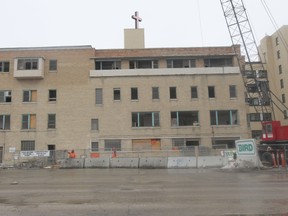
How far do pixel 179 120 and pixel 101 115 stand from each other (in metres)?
9.81

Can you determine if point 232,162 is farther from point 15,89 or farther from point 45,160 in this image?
point 15,89

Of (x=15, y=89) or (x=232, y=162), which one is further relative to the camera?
(x=15, y=89)

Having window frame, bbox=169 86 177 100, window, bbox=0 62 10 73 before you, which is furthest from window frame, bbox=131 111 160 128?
window, bbox=0 62 10 73

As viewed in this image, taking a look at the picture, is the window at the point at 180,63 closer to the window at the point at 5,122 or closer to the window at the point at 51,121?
the window at the point at 51,121

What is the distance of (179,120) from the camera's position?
4709cm

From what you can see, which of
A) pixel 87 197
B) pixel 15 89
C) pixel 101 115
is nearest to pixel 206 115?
pixel 101 115

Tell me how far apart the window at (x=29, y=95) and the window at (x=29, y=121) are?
6.75 ft

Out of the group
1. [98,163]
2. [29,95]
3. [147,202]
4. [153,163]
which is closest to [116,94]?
[29,95]

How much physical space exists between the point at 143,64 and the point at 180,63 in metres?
4.90

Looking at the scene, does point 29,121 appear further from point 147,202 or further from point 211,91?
point 147,202

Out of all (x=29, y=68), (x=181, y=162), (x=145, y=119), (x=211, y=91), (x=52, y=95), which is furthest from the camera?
(x=211, y=91)

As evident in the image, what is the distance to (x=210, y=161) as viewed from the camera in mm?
30312

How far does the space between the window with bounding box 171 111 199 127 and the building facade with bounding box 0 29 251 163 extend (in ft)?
0.41

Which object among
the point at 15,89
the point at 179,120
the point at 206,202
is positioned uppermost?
the point at 15,89
